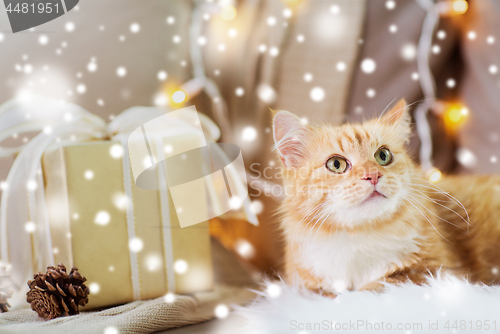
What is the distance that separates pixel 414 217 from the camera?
2.29 feet

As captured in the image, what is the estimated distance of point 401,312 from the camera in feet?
1.91

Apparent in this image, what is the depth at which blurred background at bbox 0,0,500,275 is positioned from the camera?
0.92 m

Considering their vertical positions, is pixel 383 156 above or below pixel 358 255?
above

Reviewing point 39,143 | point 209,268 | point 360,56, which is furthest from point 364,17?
point 39,143

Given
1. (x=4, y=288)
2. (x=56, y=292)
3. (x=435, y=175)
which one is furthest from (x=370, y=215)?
(x=4, y=288)

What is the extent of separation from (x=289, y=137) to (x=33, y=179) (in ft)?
1.92

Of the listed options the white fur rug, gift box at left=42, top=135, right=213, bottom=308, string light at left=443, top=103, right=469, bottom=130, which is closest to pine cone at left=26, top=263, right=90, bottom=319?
gift box at left=42, top=135, right=213, bottom=308

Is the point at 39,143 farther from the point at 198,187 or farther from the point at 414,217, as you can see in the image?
the point at 414,217

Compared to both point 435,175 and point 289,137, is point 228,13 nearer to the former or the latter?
point 289,137

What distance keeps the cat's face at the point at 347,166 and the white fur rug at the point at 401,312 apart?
0.47 ft

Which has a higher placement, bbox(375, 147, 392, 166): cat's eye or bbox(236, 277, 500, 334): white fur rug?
bbox(375, 147, 392, 166): cat's eye

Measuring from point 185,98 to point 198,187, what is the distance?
352 mm

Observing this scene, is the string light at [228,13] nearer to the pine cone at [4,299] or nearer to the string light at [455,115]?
the string light at [455,115]

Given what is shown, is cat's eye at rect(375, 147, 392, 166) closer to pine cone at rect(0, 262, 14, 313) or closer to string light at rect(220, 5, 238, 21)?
string light at rect(220, 5, 238, 21)
